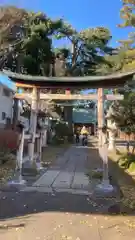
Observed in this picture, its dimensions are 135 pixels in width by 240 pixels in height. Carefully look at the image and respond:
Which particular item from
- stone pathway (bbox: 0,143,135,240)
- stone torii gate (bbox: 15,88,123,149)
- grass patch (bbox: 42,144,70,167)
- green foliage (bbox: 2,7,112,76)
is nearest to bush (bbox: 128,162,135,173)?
grass patch (bbox: 42,144,70,167)

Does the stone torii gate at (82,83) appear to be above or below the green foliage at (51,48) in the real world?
below

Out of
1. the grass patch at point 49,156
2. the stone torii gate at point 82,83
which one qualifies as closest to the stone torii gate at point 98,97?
the stone torii gate at point 82,83

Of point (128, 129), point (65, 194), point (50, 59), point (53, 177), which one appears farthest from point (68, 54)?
point (65, 194)

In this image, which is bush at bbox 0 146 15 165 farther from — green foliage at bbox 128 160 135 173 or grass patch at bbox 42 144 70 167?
green foliage at bbox 128 160 135 173

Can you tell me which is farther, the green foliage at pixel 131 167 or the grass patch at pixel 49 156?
the grass patch at pixel 49 156

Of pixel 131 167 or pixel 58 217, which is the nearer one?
pixel 58 217

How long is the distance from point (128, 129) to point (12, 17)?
16.0 meters

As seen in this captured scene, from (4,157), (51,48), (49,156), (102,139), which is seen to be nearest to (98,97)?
(102,139)

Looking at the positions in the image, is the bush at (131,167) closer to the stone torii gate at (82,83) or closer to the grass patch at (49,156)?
the grass patch at (49,156)

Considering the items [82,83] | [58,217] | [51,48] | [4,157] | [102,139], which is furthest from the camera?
[51,48]

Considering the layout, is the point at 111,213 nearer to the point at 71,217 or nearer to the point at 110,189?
the point at 71,217

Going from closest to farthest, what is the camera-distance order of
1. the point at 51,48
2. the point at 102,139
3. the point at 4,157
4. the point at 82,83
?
1. the point at 102,139
2. the point at 82,83
3. the point at 4,157
4. the point at 51,48

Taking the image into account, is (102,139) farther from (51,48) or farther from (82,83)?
(51,48)

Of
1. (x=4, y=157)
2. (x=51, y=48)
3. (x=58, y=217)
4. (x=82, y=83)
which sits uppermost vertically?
(x=51, y=48)
